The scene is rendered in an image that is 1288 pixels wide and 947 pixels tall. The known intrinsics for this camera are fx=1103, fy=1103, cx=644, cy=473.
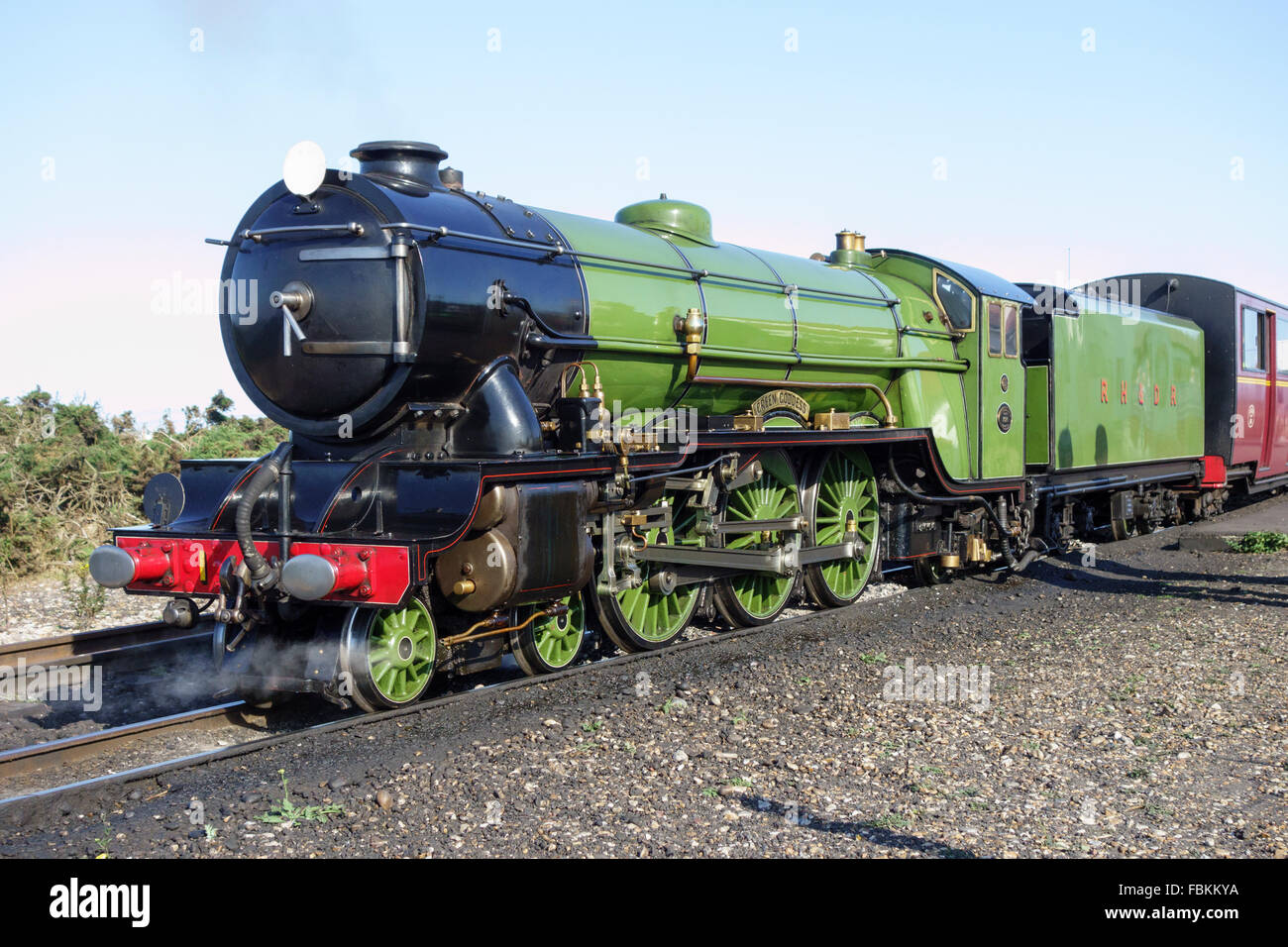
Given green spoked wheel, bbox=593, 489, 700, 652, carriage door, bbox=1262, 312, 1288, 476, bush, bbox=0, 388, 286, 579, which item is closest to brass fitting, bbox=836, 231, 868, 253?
green spoked wheel, bbox=593, 489, 700, 652

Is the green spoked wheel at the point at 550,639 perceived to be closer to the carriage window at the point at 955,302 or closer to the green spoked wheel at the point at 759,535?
the green spoked wheel at the point at 759,535

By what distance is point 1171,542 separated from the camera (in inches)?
550

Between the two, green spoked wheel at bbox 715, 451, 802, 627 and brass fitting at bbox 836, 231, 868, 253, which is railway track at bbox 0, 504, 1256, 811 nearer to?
green spoked wheel at bbox 715, 451, 802, 627

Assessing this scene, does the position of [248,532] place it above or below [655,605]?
above

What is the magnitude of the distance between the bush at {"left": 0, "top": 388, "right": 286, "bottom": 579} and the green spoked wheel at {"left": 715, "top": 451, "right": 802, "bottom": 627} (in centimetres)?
713

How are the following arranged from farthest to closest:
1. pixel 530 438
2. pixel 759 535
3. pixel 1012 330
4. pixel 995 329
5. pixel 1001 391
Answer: pixel 1012 330, pixel 1001 391, pixel 995 329, pixel 759 535, pixel 530 438

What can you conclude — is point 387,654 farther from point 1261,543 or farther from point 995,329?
point 1261,543

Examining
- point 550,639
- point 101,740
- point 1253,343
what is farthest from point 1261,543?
point 101,740

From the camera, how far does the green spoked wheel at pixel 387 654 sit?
5680 millimetres

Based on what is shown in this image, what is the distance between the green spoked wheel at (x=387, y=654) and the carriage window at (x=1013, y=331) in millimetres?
6792

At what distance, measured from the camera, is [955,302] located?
10180 millimetres

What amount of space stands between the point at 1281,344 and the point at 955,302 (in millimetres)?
10550

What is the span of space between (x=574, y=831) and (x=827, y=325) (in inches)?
211

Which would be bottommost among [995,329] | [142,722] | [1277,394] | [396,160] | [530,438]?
[142,722]
